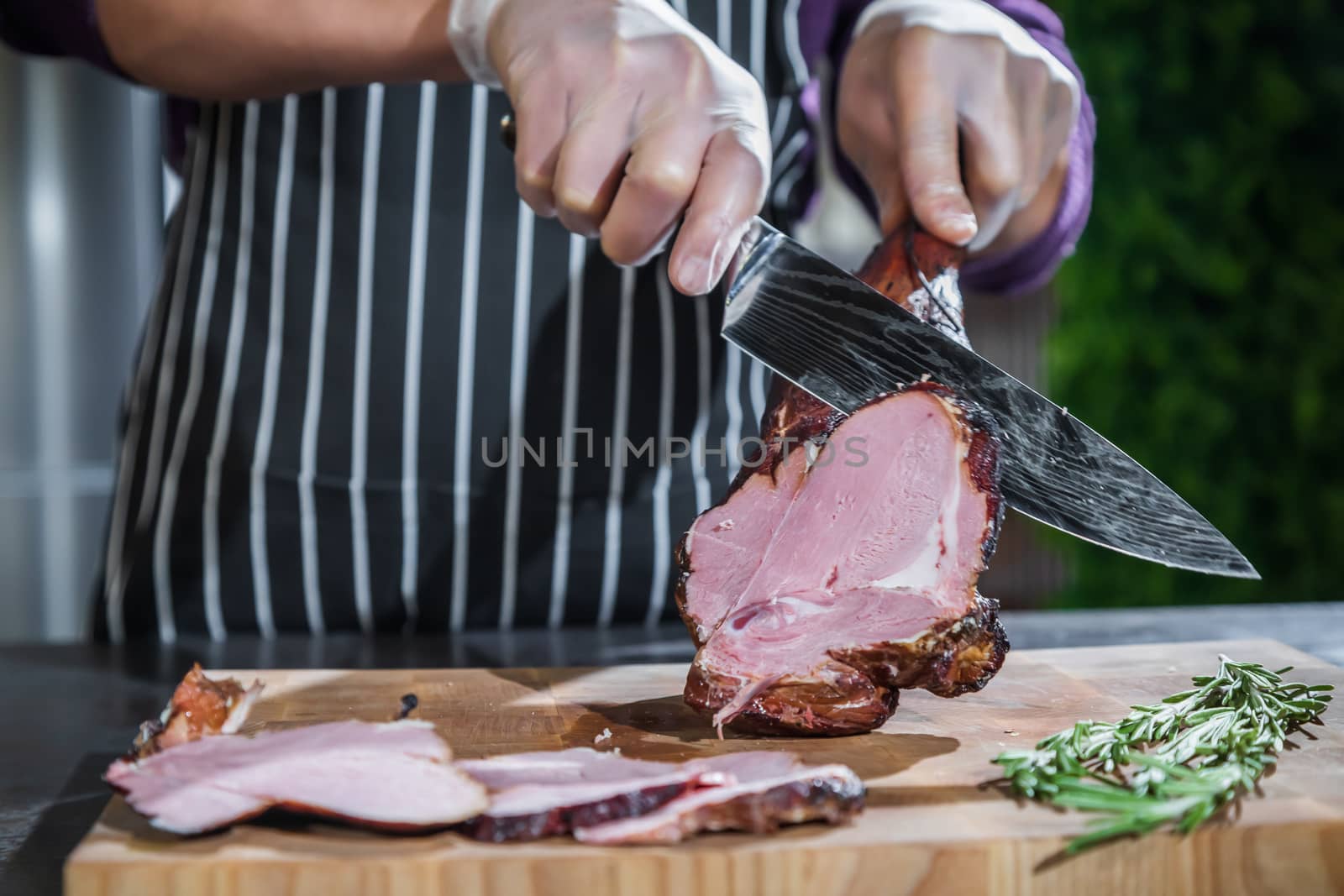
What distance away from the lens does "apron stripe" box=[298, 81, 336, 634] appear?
7.32ft

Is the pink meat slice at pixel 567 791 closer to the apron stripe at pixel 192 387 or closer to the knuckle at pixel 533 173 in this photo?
the knuckle at pixel 533 173

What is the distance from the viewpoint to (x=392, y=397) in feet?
7.43

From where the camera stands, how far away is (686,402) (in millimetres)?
2357

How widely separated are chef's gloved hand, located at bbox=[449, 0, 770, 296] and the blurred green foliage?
4224mm

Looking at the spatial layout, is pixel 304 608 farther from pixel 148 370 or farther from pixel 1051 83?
pixel 1051 83

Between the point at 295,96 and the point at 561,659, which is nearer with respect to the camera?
the point at 561,659

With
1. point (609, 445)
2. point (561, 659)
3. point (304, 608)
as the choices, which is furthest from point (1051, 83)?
point (304, 608)

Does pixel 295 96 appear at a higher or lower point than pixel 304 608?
higher

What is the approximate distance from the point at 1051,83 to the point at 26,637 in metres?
3.35

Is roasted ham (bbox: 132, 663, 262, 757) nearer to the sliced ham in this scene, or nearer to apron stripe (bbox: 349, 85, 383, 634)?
the sliced ham

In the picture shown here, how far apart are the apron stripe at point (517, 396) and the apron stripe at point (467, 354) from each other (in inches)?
3.0

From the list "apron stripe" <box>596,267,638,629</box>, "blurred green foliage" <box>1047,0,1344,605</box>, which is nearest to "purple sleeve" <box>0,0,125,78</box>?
"apron stripe" <box>596,267,638,629</box>

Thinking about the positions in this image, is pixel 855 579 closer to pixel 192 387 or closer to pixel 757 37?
pixel 757 37

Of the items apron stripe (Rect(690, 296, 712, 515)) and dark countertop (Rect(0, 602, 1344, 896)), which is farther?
apron stripe (Rect(690, 296, 712, 515))
